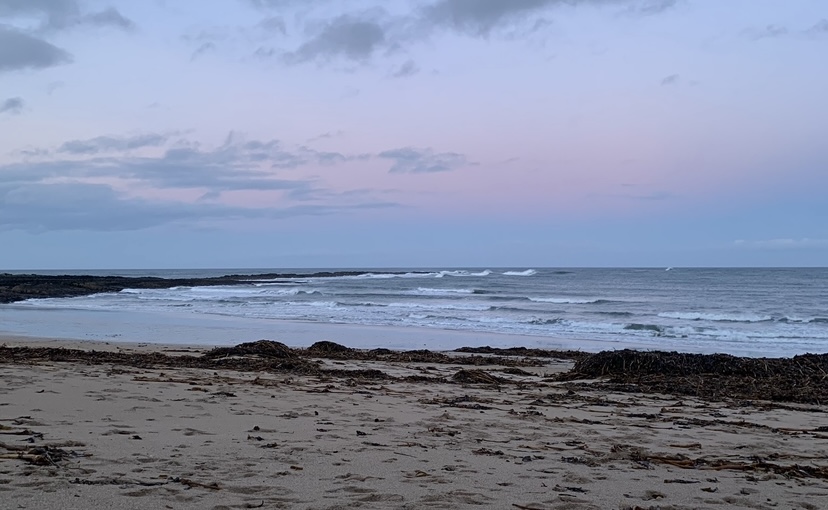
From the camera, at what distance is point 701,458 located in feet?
18.2

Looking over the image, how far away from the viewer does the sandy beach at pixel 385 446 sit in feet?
13.4

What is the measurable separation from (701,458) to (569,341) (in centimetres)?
1640

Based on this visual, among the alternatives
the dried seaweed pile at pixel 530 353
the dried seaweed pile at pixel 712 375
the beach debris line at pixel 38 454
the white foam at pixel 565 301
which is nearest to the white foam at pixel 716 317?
the white foam at pixel 565 301

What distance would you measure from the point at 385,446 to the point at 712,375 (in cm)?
812

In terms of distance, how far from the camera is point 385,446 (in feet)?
18.3

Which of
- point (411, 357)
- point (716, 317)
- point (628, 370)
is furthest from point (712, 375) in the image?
point (716, 317)

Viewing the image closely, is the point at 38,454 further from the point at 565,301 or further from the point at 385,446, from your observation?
the point at 565,301

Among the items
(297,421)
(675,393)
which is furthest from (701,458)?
(675,393)

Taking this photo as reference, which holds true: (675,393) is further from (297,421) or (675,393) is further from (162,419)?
(162,419)

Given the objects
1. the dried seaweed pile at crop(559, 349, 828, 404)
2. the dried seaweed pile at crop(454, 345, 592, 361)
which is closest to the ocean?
the dried seaweed pile at crop(454, 345, 592, 361)

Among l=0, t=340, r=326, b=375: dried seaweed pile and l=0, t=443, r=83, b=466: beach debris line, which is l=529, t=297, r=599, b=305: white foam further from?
l=0, t=443, r=83, b=466: beach debris line

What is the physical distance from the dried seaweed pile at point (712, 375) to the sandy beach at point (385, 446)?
1.85 feet

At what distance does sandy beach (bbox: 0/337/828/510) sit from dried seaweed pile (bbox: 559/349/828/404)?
0.56 metres

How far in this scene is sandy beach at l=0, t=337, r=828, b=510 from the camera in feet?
13.4
